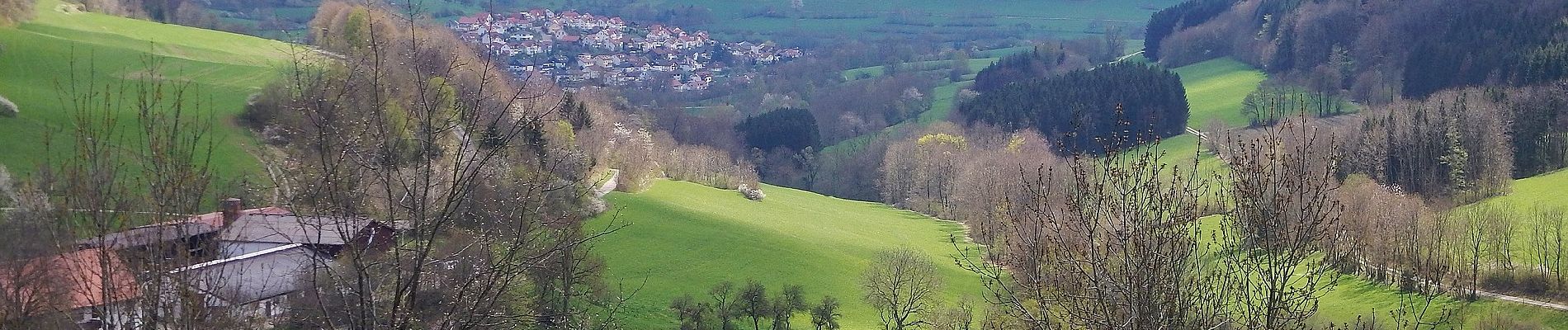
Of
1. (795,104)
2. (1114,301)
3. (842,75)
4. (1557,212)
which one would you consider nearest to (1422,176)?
(1557,212)

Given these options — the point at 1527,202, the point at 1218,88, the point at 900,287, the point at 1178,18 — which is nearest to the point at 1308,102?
the point at 1218,88

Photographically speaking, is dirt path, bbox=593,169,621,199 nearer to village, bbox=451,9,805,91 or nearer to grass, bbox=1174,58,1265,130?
grass, bbox=1174,58,1265,130

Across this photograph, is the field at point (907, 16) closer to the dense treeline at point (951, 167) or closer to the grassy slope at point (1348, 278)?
the grassy slope at point (1348, 278)

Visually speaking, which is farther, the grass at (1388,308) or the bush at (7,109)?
the bush at (7,109)

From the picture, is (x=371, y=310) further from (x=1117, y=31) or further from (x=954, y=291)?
(x=1117, y=31)

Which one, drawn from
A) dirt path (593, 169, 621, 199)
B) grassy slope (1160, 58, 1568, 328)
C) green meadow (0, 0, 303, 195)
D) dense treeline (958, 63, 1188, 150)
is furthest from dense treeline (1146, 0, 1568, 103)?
green meadow (0, 0, 303, 195)

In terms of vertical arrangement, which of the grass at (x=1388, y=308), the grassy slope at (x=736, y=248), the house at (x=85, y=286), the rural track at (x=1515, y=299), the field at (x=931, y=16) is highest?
the field at (x=931, y=16)

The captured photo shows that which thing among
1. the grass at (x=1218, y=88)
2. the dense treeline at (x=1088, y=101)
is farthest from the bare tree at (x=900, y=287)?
the dense treeline at (x=1088, y=101)
